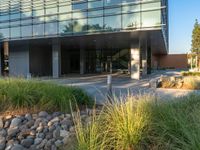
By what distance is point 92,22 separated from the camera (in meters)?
24.9

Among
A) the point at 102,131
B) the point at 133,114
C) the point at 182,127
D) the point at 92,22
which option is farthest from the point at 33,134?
the point at 92,22

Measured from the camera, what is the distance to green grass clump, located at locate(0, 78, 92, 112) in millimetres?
7477

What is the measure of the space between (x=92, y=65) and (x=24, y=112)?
36.4 meters

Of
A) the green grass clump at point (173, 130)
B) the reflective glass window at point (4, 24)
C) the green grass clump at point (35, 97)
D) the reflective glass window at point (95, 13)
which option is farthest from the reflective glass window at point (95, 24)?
the green grass clump at point (173, 130)

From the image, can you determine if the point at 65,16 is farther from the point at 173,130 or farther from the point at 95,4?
the point at 173,130

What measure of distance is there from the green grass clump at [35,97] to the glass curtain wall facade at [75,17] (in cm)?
1533

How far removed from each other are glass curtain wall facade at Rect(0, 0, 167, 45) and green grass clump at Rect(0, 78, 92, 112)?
15333 millimetres

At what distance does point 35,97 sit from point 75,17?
62.3ft

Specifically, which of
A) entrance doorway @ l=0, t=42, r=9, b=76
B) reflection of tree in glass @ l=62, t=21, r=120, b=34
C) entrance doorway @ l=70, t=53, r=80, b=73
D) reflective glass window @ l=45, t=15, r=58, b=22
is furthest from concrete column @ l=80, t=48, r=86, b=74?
reflection of tree in glass @ l=62, t=21, r=120, b=34

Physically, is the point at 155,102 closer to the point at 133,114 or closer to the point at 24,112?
the point at 133,114

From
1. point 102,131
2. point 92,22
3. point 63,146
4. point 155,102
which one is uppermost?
point 92,22

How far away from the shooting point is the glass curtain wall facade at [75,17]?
22531mm

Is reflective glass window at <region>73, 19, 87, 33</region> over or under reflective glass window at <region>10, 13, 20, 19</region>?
under

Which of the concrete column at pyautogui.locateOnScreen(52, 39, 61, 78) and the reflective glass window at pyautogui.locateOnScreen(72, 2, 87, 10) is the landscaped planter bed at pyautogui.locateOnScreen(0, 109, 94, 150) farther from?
the concrete column at pyautogui.locateOnScreen(52, 39, 61, 78)
